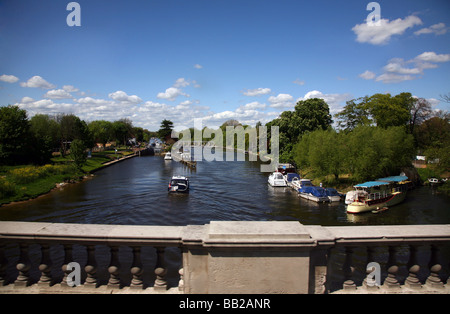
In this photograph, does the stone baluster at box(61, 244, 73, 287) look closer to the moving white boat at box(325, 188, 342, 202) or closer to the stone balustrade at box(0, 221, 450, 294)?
the stone balustrade at box(0, 221, 450, 294)

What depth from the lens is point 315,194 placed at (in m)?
30.6

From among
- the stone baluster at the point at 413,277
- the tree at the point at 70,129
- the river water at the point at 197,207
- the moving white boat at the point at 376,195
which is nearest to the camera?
the stone baluster at the point at 413,277

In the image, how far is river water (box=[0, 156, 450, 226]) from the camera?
24.0 m

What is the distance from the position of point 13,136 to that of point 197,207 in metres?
34.1

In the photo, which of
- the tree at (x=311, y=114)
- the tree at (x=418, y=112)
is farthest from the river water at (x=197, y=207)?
the tree at (x=418, y=112)

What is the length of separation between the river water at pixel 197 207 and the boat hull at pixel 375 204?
52 centimetres

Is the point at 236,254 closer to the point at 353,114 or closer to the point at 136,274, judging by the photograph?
the point at 136,274

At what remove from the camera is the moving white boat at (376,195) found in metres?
26.3
